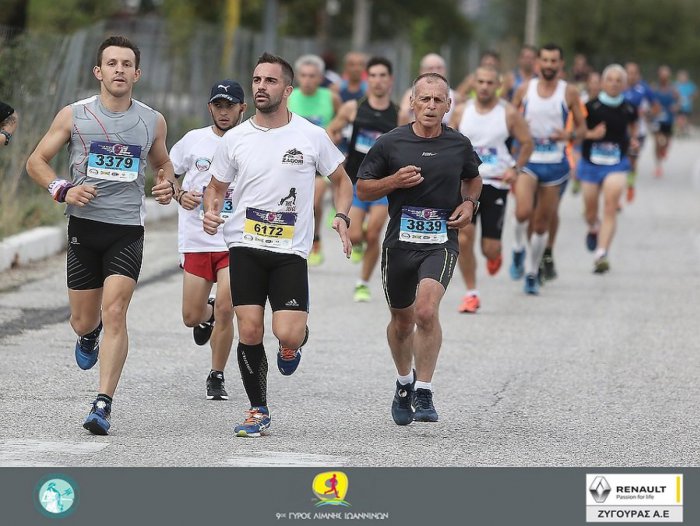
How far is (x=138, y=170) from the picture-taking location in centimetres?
893

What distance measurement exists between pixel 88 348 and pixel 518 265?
761 cm

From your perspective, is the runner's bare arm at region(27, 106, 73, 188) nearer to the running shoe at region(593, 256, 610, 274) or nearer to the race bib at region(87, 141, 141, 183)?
the race bib at region(87, 141, 141, 183)

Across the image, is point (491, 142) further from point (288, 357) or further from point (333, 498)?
point (333, 498)

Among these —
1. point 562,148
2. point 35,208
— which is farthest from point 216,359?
point 35,208

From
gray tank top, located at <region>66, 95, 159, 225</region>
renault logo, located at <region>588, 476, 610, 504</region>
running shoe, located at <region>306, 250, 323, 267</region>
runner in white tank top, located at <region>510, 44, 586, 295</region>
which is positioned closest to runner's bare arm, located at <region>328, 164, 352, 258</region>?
gray tank top, located at <region>66, 95, 159, 225</region>

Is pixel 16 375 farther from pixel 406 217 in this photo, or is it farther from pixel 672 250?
pixel 672 250

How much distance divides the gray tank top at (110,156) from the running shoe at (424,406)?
5.90 feet

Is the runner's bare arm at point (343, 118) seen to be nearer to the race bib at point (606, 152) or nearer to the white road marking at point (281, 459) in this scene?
the race bib at point (606, 152)

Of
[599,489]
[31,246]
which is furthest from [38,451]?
[31,246]

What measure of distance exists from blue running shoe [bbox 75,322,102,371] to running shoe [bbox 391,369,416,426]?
1716mm

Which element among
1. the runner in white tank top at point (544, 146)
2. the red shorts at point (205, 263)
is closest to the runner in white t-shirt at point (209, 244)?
the red shorts at point (205, 263)

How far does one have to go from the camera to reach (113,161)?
8.84 meters

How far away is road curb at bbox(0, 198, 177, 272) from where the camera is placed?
50.1ft

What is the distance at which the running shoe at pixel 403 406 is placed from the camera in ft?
30.1
